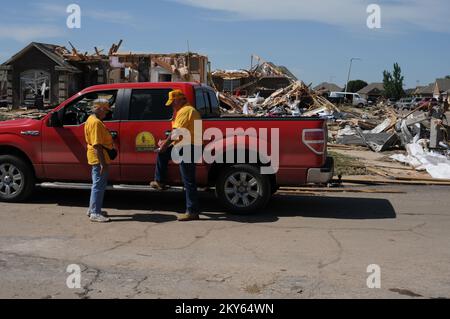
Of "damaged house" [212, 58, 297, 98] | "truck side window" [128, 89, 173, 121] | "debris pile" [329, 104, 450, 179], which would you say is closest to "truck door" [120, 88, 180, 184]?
"truck side window" [128, 89, 173, 121]

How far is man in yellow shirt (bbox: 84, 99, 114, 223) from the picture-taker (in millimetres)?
7453

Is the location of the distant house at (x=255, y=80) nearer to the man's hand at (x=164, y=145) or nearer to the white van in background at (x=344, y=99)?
the white van in background at (x=344, y=99)

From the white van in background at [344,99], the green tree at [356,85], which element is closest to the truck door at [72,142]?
the white van in background at [344,99]

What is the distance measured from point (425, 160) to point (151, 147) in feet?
27.3

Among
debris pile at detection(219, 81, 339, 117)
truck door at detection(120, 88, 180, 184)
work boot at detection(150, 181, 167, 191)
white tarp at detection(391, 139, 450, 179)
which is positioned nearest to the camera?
work boot at detection(150, 181, 167, 191)

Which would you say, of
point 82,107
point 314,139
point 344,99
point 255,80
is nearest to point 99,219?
point 82,107

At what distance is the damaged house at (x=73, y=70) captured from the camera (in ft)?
99.9

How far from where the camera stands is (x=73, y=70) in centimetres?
3378

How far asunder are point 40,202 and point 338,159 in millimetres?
8119

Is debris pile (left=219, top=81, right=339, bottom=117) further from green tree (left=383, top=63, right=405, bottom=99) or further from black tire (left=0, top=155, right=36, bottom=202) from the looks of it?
green tree (left=383, top=63, right=405, bottom=99)

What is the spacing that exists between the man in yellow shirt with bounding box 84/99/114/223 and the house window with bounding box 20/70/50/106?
28.6 m
